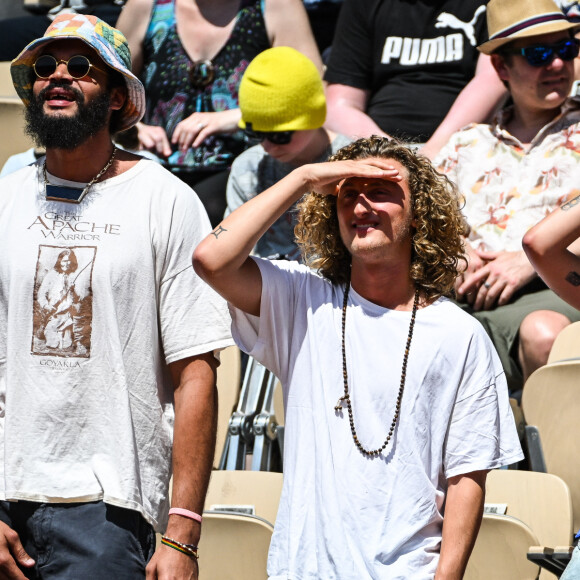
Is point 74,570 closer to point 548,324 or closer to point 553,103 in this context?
point 548,324

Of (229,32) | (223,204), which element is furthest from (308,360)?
(229,32)

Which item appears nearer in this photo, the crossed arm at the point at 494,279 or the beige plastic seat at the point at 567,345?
the beige plastic seat at the point at 567,345

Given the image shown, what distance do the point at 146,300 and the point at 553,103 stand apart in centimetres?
263

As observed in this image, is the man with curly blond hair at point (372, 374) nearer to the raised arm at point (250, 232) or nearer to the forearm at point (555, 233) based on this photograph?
the raised arm at point (250, 232)

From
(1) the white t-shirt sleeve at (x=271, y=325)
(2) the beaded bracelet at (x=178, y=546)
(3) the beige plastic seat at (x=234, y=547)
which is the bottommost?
(3) the beige plastic seat at (x=234, y=547)

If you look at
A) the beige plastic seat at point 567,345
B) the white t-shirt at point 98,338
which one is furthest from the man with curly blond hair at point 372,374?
the beige plastic seat at point 567,345

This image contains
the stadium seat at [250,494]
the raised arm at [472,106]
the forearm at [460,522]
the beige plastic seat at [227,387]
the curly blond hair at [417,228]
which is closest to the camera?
the forearm at [460,522]

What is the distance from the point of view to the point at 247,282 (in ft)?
8.82

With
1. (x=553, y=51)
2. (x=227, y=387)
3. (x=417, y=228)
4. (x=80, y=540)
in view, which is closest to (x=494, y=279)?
(x=553, y=51)

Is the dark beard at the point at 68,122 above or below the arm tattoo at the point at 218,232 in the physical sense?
above

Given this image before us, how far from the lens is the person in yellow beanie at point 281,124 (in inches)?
189

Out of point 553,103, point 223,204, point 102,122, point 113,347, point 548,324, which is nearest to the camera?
point 113,347

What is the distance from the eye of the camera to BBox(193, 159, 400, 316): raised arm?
8.63 feet

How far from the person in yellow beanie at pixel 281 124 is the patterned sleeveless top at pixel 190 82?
1.65ft
